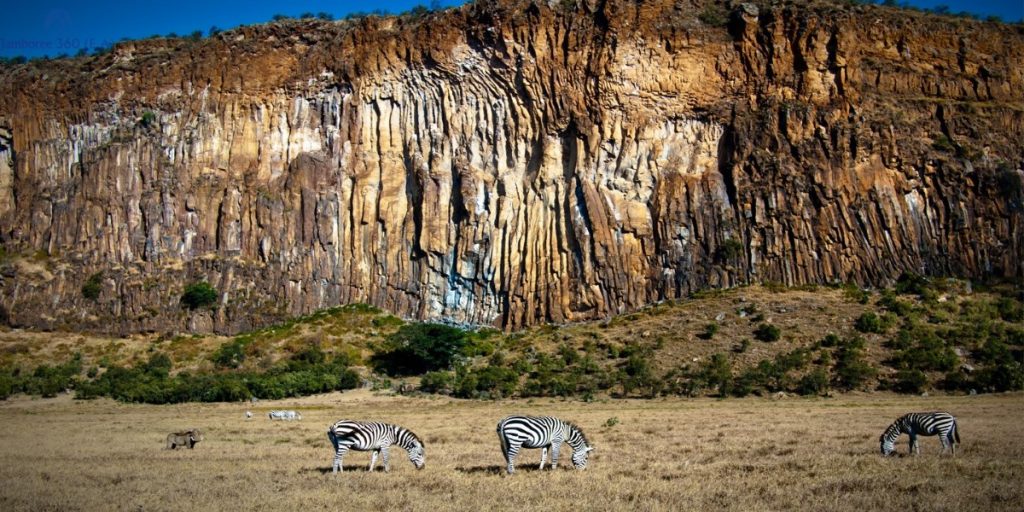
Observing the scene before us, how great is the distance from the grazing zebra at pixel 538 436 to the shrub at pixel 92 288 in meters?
49.8

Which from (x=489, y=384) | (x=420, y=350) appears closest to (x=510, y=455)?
(x=489, y=384)

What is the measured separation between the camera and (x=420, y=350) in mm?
50344

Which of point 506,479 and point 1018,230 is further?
point 1018,230

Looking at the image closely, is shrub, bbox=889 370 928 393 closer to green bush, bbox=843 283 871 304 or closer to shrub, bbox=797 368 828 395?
shrub, bbox=797 368 828 395

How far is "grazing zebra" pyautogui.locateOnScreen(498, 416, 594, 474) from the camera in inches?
692

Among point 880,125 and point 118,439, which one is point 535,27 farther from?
point 118,439

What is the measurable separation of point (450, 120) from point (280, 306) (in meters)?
16.6

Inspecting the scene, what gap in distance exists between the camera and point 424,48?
62.2 meters

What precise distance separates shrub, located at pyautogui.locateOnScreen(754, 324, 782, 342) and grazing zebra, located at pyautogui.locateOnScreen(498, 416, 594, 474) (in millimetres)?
30421

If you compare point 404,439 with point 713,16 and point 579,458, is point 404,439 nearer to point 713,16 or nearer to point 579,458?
point 579,458

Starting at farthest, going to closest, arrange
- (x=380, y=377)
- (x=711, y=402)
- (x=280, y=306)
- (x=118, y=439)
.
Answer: (x=280, y=306)
(x=380, y=377)
(x=711, y=402)
(x=118, y=439)

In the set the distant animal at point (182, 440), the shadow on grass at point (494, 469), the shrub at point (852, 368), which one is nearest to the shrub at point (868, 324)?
the shrub at point (852, 368)

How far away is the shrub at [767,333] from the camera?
46.7 m

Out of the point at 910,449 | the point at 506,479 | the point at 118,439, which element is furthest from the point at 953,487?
the point at 118,439
